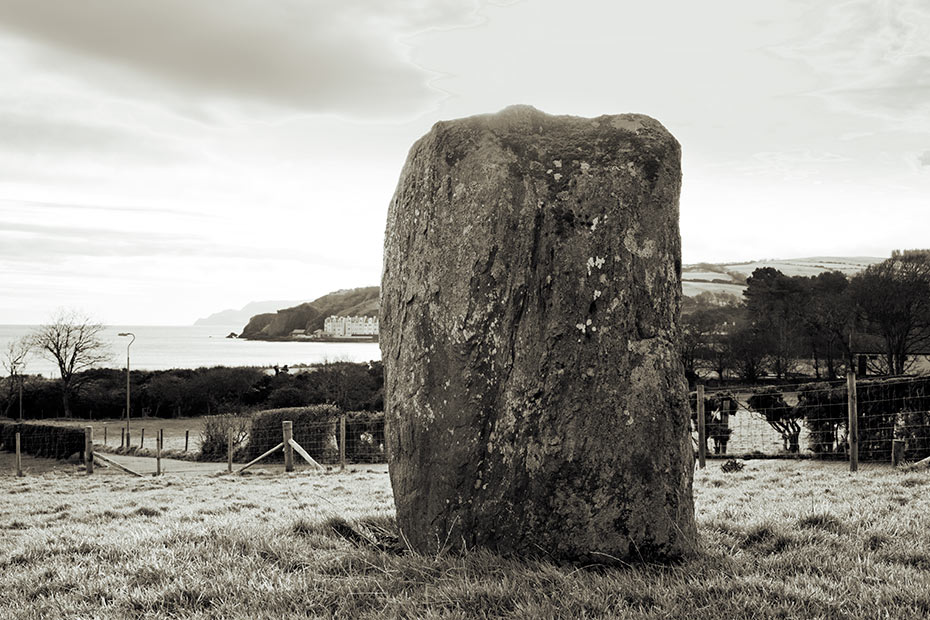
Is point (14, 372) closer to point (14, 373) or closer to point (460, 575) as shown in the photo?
point (14, 373)

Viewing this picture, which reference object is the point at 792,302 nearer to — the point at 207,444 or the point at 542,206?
the point at 207,444

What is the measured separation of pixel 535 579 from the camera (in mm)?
4125

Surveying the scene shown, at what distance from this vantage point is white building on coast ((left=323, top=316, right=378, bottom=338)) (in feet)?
271

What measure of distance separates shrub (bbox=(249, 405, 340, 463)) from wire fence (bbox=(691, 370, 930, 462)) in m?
13.5

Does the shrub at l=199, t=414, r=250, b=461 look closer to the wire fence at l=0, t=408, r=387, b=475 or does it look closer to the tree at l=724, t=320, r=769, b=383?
the wire fence at l=0, t=408, r=387, b=475

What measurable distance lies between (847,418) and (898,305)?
26094mm

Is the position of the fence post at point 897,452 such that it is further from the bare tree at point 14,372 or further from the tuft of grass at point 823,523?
the bare tree at point 14,372

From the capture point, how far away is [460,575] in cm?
425

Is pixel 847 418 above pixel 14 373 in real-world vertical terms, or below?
above

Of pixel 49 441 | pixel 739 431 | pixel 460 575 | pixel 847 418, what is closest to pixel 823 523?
pixel 460 575

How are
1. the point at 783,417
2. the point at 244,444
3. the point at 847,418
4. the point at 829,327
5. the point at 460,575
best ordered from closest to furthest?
the point at 460,575
the point at 847,418
the point at 783,417
the point at 244,444
the point at 829,327

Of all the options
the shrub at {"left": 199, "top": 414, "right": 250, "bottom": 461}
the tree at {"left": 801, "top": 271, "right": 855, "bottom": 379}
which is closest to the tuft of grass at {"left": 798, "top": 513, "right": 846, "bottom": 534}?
the shrub at {"left": 199, "top": 414, "right": 250, "bottom": 461}

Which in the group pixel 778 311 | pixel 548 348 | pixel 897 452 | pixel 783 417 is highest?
pixel 778 311

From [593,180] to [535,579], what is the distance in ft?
8.46
